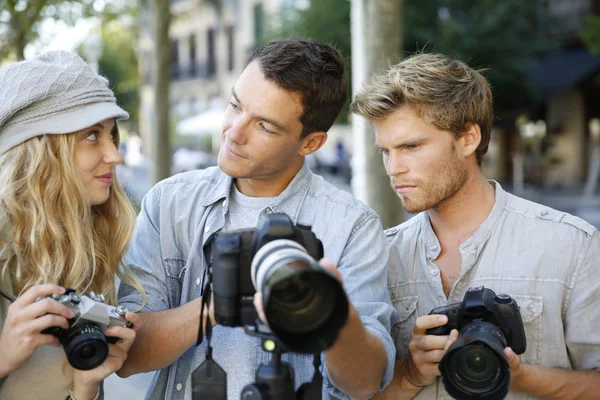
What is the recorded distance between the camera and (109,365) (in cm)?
227

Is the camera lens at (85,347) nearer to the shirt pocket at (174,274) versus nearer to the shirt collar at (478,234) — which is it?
the shirt pocket at (174,274)

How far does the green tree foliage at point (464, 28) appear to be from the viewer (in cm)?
1809

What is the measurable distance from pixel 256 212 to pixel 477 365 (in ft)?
3.02

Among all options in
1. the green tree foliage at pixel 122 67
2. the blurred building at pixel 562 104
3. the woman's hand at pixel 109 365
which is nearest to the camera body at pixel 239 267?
the woman's hand at pixel 109 365

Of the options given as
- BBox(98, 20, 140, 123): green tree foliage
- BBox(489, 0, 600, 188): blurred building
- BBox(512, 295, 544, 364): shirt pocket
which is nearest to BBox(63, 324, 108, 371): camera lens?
BBox(512, 295, 544, 364): shirt pocket

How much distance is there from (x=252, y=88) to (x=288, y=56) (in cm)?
17

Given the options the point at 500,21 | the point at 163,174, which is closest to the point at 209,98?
the point at 500,21

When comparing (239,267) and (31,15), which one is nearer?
(239,267)

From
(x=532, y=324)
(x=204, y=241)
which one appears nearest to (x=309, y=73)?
(x=204, y=241)

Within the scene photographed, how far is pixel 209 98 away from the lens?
38188 millimetres

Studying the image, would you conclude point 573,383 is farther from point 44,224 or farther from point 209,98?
point 209,98

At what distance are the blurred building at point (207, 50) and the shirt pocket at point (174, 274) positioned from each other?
2856 cm

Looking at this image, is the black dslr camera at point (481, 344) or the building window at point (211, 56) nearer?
the black dslr camera at point (481, 344)

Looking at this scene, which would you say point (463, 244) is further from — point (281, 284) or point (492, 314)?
point (281, 284)
